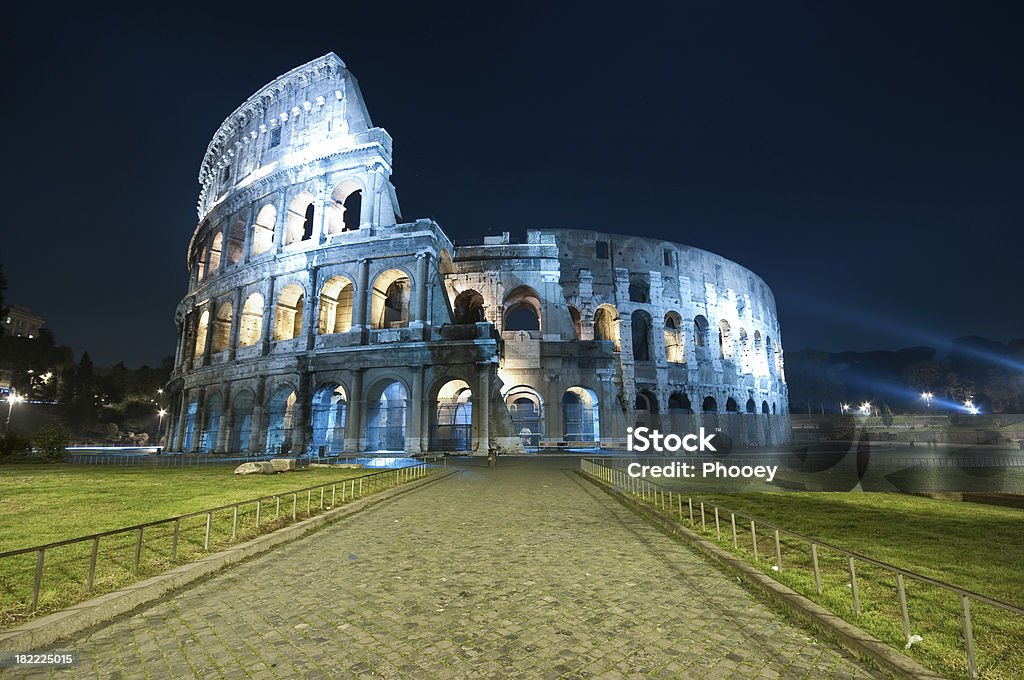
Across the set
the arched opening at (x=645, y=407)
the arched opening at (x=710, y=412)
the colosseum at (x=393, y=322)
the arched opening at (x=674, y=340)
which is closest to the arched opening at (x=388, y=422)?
the colosseum at (x=393, y=322)

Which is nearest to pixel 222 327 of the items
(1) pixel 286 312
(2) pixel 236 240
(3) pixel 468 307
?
(2) pixel 236 240

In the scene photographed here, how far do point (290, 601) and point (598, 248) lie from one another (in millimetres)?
34267

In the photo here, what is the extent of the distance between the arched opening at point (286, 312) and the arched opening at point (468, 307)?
10.2 meters

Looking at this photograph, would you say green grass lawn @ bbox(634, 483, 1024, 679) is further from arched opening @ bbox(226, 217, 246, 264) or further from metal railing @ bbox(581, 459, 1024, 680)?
arched opening @ bbox(226, 217, 246, 264)

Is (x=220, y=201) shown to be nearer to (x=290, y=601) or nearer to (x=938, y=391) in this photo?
(x=290, y=601)

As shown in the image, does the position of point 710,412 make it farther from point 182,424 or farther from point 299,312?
point 182,424

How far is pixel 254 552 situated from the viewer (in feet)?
21.1

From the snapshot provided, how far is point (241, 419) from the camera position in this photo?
101ft

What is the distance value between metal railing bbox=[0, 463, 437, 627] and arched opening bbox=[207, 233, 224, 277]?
3329cm

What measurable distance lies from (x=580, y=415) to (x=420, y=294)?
13.2 meters

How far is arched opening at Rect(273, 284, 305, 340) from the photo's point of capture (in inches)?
1174

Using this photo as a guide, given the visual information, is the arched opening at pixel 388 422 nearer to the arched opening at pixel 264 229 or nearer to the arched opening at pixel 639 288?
the arched opening at pixel 264 229

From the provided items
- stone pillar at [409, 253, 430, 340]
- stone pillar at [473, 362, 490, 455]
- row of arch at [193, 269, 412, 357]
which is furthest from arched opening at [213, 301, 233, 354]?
stone pillar at [473, 362, 490, 455]

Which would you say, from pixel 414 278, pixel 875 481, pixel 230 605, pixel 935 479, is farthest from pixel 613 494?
pixel 414 278
